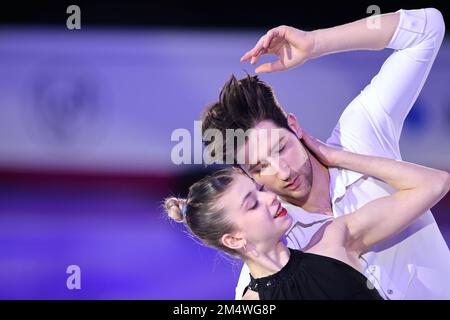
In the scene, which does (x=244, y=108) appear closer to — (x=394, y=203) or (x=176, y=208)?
(x=176, y=208)

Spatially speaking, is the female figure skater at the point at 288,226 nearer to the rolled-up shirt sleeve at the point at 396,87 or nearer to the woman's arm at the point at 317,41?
the rolled-up shirt sleeve at the point at 396,87

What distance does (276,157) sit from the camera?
2.46 metres

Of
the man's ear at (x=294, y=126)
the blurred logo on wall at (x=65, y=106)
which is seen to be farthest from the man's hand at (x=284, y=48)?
the blurred logo on wall at (x=65, y=106)

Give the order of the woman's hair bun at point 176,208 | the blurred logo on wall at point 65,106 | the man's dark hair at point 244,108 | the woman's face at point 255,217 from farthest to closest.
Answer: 1. the blurred logo on wall at point 65,106
2. the man's dark hair at point 244,108
3. the woman's hair bun at point 176,208
4. the woman's face at point 255,217

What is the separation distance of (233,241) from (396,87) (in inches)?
34.8

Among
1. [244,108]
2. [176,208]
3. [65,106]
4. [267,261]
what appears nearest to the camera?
[267,261]

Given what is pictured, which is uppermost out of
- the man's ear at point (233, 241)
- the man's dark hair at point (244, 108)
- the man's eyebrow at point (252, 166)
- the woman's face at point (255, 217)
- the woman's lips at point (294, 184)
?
the man's dark hair at point (244, 108)

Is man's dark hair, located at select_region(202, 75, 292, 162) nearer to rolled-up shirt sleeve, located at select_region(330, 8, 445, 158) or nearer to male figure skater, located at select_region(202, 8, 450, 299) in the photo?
male figure skater, located at select_region(202, 8, 450, 299)

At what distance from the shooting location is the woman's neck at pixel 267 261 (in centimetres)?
225

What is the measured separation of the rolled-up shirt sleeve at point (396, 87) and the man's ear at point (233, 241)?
2.03ft

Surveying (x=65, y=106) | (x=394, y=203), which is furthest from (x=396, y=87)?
(x=65, y=106)
